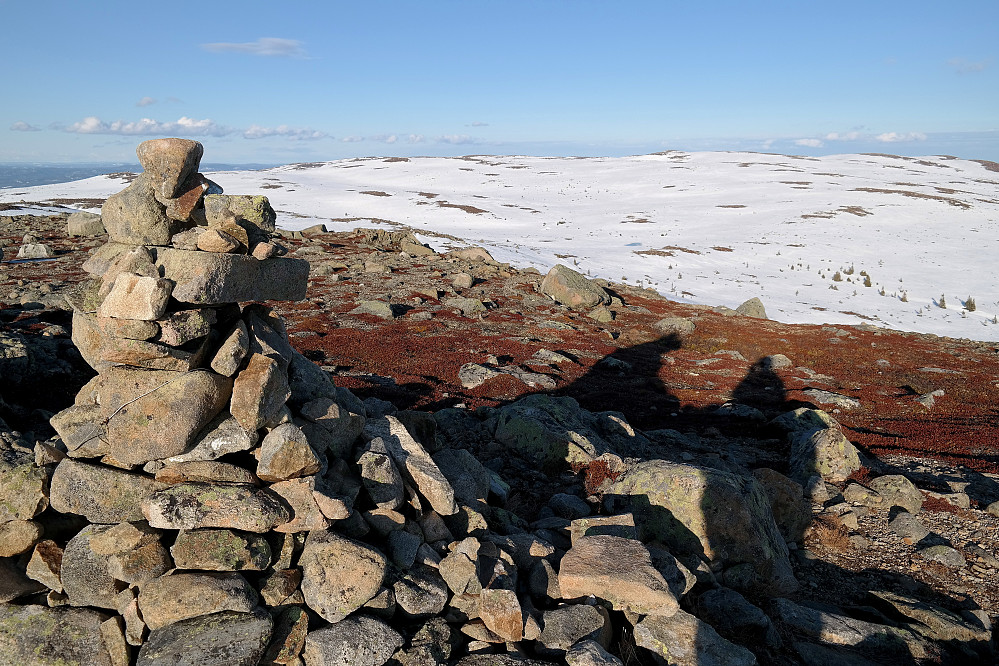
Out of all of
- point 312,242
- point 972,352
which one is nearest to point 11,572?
point 972,352

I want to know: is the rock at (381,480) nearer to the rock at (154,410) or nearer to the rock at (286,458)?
the rock at (286,458)

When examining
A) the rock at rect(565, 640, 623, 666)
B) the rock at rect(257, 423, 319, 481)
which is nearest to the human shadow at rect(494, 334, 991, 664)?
the rock at rect(565, 640, 623, 666)

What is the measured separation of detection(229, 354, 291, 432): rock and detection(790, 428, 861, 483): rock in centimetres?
1405

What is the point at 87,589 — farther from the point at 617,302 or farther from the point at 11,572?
the point at 617,302

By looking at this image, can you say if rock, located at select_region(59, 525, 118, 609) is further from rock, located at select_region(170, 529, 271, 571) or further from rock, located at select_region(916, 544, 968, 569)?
rock, located at select_region(916, 544, 968, 569)

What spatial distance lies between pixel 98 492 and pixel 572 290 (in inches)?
1428

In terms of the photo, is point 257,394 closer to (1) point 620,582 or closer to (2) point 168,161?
(2) point 168,161

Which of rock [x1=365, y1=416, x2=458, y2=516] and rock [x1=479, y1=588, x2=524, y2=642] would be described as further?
rock [x1=365, y1=416, x2=458, y2=516]

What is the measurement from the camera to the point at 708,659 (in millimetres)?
7496

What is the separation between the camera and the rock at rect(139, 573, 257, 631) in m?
6.34

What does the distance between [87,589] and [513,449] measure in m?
9.58

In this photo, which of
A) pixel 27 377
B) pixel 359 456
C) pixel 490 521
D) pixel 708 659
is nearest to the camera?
pixel 708 659

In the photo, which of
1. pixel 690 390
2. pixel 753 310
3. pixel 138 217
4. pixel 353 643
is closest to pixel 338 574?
pixel 353 643

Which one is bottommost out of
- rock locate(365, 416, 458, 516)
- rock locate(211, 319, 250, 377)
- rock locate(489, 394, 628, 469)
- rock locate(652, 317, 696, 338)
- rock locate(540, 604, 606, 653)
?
rock locate(652, 317, 696, 338)
